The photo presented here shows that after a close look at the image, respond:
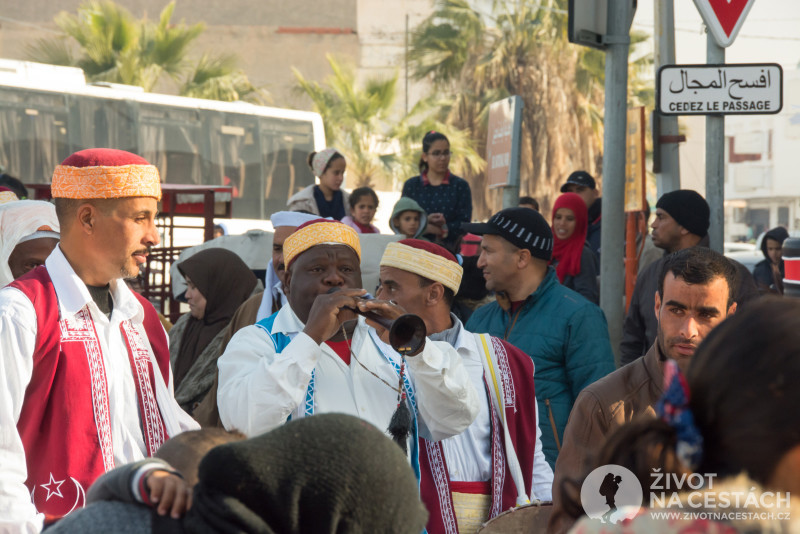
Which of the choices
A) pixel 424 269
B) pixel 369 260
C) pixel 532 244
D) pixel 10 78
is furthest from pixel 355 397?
pixel 10 78

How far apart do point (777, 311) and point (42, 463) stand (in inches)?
84.7

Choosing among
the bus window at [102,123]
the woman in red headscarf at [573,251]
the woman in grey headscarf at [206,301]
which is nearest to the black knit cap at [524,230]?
the woman in grey headscarf at [206,301]

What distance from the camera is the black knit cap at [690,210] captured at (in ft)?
20.7

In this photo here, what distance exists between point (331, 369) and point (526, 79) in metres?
28.8

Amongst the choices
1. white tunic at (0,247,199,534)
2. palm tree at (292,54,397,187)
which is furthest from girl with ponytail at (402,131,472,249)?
palm tree at (292,54,397,187)

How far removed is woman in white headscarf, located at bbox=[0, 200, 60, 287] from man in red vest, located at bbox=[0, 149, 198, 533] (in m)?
1.46

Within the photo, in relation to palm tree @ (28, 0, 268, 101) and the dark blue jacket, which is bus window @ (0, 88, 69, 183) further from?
palm tree @ (28, 0, 268, 101)

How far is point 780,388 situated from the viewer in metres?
1.50

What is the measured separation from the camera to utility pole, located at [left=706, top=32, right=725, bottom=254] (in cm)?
614

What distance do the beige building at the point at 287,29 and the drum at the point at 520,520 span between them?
136ft

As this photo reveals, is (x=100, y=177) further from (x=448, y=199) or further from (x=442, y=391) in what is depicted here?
(x=448, y=199)

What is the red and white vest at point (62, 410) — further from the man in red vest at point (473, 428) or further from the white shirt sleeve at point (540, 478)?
the white shirt sleeve at point (540, 478)

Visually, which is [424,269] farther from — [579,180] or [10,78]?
[10,78]

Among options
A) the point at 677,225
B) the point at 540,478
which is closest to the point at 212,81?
the point at 677,225
